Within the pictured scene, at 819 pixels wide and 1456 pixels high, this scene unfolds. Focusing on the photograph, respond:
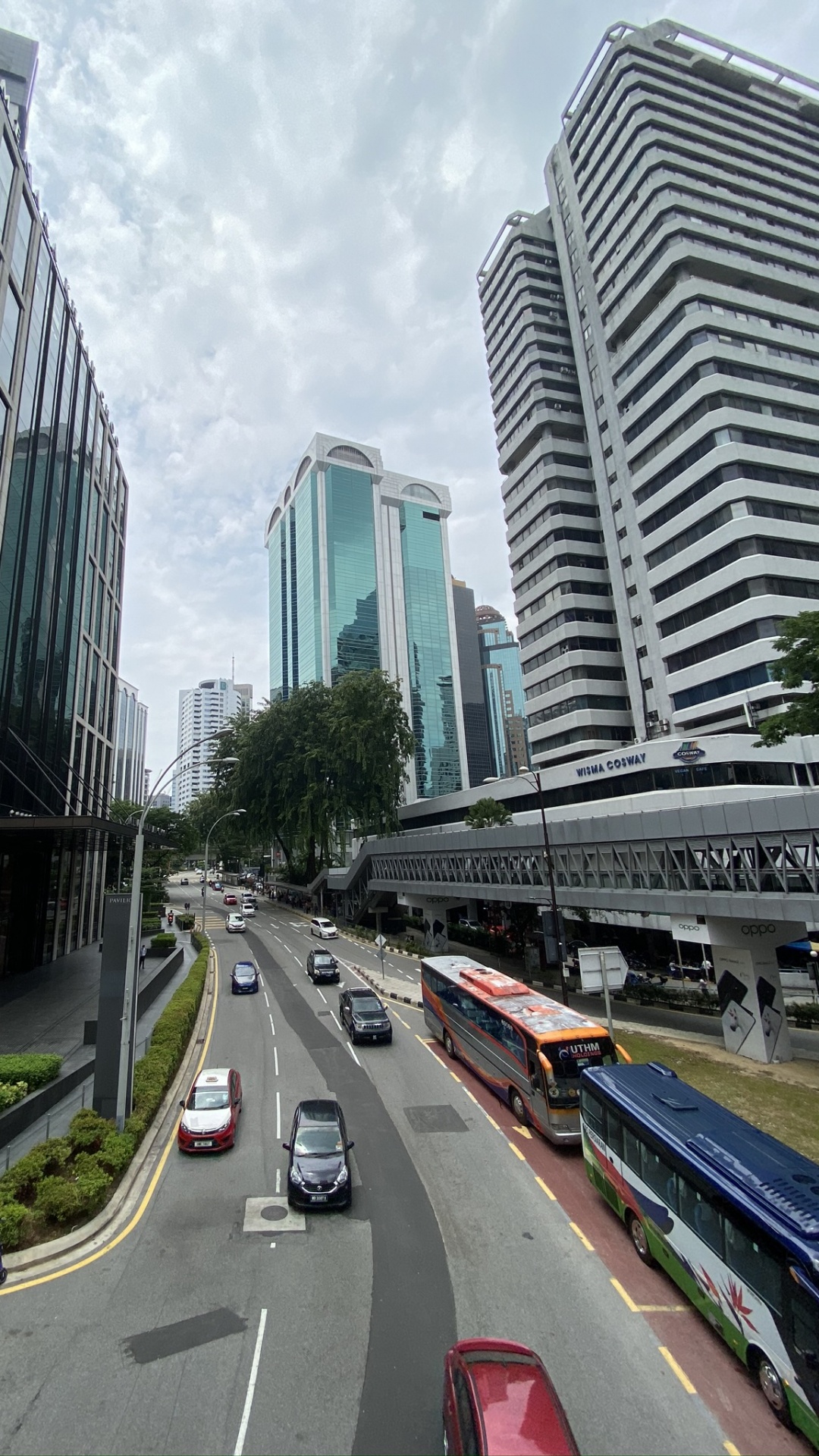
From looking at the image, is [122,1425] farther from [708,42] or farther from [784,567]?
[708,42]

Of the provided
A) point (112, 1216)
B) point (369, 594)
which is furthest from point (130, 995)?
point (369, 594)

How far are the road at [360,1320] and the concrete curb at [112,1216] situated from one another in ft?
1.69

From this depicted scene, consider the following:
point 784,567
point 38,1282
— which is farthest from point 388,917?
point 38,1282

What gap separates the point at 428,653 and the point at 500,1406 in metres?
128

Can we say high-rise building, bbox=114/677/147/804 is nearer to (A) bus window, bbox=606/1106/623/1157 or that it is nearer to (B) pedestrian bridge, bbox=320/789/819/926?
(B) pedestrian bridge, bbox=320/789/819/926

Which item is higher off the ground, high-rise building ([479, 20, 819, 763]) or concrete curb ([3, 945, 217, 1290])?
high-rise building ([479, 20, 819, 763])

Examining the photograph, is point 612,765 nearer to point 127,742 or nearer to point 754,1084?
point 754,1084

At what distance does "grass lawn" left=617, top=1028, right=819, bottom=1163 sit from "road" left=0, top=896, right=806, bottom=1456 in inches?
242

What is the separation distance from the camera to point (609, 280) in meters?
68.1

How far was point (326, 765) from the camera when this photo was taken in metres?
71.6

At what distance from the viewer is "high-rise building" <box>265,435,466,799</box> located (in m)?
122

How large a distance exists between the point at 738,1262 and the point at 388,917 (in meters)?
62.2

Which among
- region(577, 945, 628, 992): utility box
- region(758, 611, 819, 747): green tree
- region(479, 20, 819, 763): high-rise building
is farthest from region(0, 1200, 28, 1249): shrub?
region(479, 20, 819, 763): high-rise building

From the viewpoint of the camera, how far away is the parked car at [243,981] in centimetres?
3625
